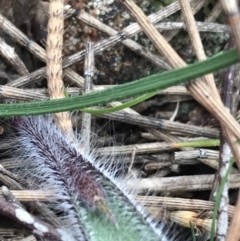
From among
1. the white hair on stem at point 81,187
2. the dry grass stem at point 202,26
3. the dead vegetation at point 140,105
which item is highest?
the dry grass stem at point 202,26

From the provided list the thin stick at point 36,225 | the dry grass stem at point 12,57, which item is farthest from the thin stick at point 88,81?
the thin stick at point 36,225

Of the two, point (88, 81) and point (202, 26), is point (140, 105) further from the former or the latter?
point (202, 26)

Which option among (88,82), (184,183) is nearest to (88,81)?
(88,82)

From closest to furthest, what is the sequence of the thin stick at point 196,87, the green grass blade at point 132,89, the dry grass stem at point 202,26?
the green grass blade at point 132,89 → the thin stick at point 196,87 → the dry grass stem at point 202,26

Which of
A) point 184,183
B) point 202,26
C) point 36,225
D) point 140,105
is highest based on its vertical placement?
point 202,26

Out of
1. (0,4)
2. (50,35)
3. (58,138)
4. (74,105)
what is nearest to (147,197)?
(58,138)

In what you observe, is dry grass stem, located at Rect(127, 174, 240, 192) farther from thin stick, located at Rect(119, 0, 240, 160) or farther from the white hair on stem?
thin stick, located at Rect(119, 0, 240, 160)

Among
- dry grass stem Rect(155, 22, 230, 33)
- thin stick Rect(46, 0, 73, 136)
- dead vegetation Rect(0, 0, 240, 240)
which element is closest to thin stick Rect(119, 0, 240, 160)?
dead vegetation Rect(0, 0, 240, 240)

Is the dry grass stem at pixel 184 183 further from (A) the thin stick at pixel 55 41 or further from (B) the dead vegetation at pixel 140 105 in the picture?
(A) the thin stick at pixel 55 41

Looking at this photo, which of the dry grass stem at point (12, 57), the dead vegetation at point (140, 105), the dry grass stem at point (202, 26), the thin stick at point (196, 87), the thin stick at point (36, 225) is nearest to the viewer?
the thin stick at point (196, 87)
